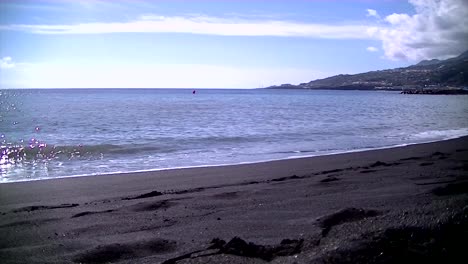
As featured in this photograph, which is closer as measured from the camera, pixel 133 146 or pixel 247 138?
pixel 133 146

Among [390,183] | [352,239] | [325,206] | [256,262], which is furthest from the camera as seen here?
[390,183]

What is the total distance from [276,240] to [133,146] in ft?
48.0

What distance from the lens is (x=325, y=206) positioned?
6473mm

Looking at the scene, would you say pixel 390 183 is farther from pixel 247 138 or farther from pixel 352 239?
pixel 247 138

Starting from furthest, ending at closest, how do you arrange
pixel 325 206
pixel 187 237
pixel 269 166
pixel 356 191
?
pixel 269 166 → pixel 356 191 → pixel 325 206 → pixel 187 237

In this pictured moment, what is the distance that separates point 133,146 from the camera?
1850 centimetres

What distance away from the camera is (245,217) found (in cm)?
608

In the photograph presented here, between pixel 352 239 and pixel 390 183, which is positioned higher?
pixel 352 239

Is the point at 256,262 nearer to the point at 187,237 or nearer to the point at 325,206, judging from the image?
the point at 187,237

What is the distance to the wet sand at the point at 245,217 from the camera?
3725mm

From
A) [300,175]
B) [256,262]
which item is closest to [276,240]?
[256,262]

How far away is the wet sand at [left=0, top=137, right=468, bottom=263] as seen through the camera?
147 inches

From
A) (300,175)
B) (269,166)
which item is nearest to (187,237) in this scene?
(300,175)

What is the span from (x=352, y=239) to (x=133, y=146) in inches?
627
